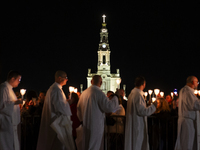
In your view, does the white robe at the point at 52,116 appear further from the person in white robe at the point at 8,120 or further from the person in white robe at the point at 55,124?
the person in white robe at the point at 8,120

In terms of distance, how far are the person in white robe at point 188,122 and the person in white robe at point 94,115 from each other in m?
1.98

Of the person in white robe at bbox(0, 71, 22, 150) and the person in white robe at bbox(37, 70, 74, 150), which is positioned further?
the person in white robe at bbox(37, 70, 74, 150)

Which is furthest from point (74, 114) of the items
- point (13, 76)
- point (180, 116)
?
point (180, 116)

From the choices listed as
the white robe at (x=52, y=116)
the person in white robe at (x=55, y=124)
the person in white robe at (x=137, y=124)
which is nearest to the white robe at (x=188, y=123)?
the person in white robe at (x=137, y=124)

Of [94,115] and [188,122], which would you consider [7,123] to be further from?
[188,122]

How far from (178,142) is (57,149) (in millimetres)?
3353

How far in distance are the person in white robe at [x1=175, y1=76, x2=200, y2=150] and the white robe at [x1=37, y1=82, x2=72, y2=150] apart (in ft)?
10.4

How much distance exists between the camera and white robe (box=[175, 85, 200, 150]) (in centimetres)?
862

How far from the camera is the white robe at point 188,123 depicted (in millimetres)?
8625

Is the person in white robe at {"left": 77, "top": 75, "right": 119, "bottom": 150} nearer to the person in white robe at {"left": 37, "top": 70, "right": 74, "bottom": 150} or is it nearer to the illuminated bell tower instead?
the person in white robe at {"left": 37, "top": 70, "right": 74, "bottom": 150}

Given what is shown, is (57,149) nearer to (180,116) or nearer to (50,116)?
(50,116)

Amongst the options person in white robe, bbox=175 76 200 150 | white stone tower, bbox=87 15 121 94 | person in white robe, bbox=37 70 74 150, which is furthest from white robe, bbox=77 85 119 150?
white stone tower, bbox=87 15 121 94

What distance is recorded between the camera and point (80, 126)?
9188 mm

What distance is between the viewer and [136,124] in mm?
8430
